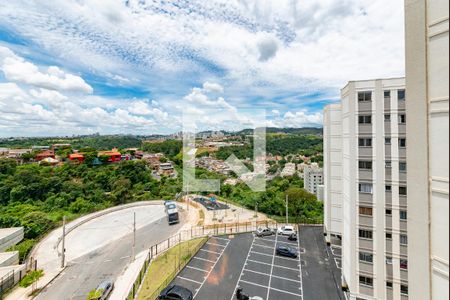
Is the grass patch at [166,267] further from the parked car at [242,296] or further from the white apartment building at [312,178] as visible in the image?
the white apartment building at [312,178]

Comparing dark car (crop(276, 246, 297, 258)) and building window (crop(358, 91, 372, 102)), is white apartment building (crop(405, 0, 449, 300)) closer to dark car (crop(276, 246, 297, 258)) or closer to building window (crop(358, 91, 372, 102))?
building window (crop(358, 91, 372, 102))

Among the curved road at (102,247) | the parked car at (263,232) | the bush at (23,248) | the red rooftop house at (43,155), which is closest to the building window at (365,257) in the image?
the parked car at (263,232)

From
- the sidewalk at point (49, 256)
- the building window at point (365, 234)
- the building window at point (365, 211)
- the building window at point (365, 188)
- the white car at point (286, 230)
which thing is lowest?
the sidewalk at point (49, 256)

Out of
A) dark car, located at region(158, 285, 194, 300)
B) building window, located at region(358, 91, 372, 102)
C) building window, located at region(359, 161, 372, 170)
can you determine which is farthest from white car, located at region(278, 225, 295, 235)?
building window, located at region(358, 91, 372, 102)

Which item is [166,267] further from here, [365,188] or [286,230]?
Answer: [365,188]

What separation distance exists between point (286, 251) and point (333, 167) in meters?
5.79

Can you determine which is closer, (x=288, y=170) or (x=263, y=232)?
(x=263, y=232)

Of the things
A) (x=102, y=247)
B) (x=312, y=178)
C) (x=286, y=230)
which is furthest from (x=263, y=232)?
(x=312, y=178)

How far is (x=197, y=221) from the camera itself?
17.9 meters

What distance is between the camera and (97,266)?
466 inches

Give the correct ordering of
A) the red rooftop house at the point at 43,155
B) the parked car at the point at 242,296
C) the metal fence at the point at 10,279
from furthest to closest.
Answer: the red rooftop house at the point at 43,155 → the metal fence at the point at 10,279 → the parked car at the point at 242,296

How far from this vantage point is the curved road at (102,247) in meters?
10.1

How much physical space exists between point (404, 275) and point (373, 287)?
48.1 inches

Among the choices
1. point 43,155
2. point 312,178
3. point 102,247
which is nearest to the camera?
point 102,247
